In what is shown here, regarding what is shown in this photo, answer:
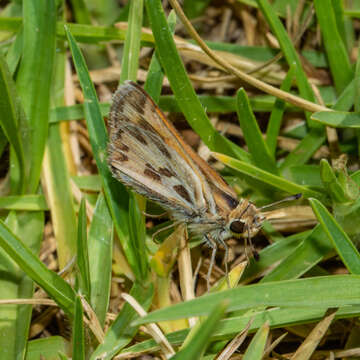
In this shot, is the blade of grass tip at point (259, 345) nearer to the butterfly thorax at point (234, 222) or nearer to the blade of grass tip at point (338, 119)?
the butterfly thorax at point (234, 222)

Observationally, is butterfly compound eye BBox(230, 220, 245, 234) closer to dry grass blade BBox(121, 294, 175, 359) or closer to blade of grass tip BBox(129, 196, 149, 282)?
blade of grass tip BBox(129, 196, 149, 282)

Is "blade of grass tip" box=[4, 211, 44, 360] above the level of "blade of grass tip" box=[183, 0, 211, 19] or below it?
below

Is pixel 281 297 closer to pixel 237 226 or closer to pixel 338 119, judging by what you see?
pixel 237 226

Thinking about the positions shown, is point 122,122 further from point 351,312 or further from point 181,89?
point 351,312

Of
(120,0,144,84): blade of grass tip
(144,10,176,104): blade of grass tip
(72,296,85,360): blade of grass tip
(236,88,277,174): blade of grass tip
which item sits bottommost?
(72,296,85,360): blade of grass tip

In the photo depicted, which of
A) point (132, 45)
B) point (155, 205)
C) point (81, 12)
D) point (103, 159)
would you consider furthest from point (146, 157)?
point (81, 12)

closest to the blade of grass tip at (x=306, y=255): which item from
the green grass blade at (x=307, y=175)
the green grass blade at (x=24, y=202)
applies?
the green grass blade at (x=307, y=175)

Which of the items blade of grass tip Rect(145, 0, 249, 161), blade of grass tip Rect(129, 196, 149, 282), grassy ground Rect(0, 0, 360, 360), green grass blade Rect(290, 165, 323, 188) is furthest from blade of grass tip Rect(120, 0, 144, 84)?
green grass blade Rect(290, 165, 323, 188)

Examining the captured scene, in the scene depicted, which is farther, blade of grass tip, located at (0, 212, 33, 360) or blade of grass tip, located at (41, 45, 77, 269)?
blade of grass tip, located at (41, 45, 77, 269)
